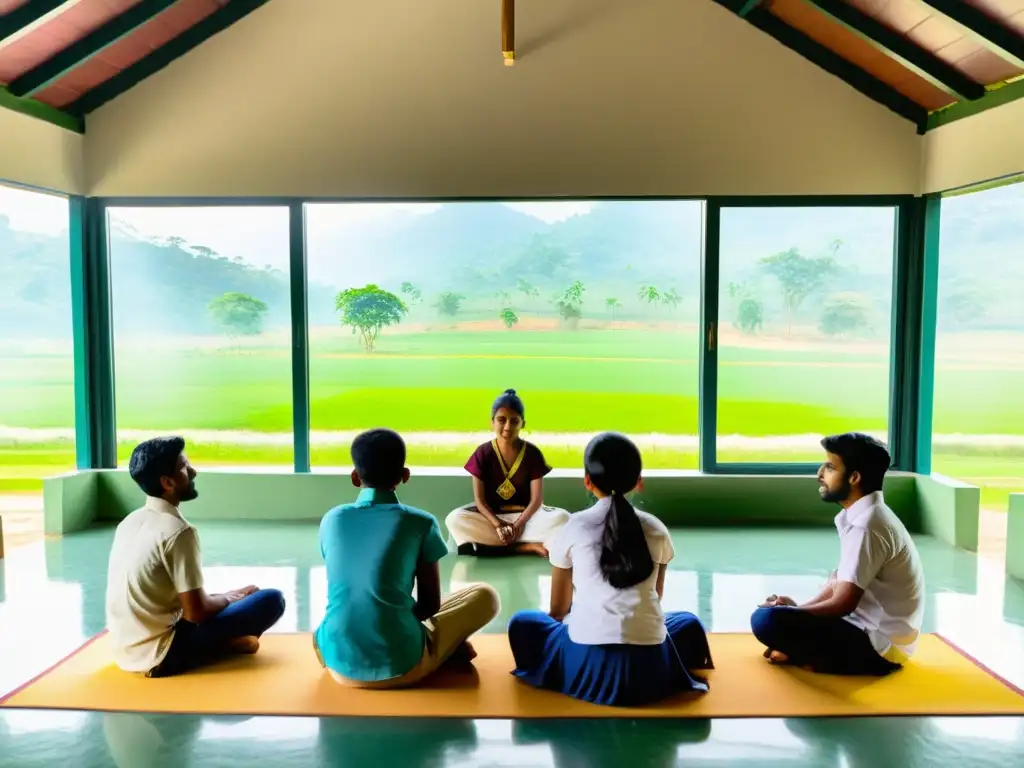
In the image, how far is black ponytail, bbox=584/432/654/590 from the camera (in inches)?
106

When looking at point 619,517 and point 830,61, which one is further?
point 830,61

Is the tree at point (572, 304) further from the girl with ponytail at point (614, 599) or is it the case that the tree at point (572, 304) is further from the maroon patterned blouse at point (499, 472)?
the girl with ponytail at point (614, 599)

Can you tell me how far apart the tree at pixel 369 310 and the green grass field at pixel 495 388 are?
0.09 meters

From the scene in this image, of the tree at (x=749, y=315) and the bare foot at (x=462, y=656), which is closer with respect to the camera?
the bare foot at (x=462, y=656)

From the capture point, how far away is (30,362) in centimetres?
959

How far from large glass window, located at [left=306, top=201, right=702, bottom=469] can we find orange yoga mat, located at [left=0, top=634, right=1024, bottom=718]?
297 cm

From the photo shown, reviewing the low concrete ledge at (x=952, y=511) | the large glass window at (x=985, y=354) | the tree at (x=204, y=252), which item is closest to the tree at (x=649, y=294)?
the low concrete ledge at (x=952, y=511)

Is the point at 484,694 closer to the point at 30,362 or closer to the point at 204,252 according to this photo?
the point at 204,252

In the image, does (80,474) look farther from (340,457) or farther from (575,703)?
(575,703)

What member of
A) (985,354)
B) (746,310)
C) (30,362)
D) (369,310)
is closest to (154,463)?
(369,310)

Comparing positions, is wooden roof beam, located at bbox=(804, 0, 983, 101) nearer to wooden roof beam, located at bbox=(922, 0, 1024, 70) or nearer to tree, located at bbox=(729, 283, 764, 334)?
wooden roof beam, located at bbox=(922, 0, 1024, 70)

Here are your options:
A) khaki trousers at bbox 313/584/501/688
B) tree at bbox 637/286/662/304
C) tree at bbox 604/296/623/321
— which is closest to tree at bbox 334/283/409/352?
tree at bbox 604/296/623/321

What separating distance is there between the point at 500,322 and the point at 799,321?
218 cm

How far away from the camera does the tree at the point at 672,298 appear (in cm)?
608
